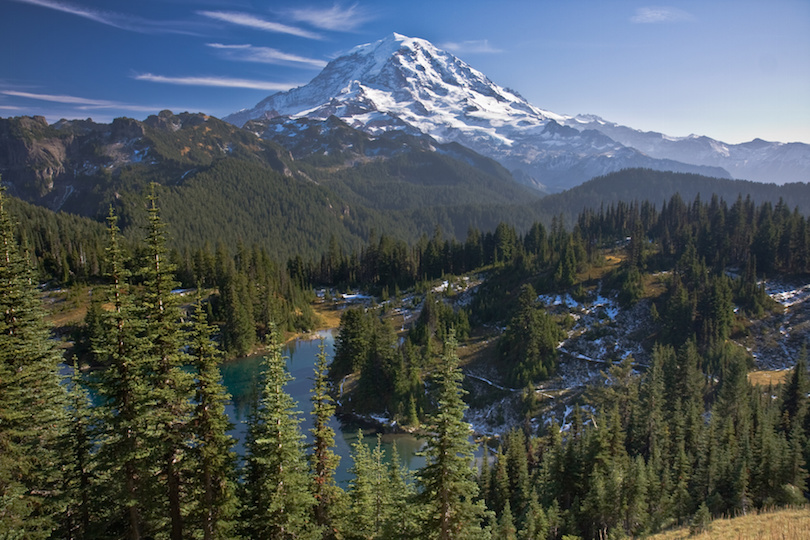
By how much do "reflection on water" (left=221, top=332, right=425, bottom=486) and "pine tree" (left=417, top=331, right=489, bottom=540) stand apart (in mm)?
27001

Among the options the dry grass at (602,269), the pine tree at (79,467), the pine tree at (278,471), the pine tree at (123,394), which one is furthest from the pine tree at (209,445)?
the dry grass at (602,269)

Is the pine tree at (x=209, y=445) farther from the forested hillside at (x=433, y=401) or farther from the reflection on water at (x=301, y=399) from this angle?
the reflection on water at (x=301, y=399)

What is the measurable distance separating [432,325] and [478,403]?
2627cm

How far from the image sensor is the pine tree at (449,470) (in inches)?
886

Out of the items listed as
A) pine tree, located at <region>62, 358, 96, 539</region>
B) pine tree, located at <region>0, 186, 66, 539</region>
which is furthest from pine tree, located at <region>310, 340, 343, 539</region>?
pine tree, located at <region>0, 186, 66, 539</region>

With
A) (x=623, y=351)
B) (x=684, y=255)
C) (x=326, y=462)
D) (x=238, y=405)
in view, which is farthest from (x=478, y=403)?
(x=684, y=255)

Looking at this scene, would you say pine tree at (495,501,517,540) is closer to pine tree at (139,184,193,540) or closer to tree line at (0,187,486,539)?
tree line at (0,187,486,539)

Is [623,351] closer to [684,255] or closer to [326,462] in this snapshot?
[684,255]

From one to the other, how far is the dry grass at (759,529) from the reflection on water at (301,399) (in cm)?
2912

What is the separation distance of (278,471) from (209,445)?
11.9 ft

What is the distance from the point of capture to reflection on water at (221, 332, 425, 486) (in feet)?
227

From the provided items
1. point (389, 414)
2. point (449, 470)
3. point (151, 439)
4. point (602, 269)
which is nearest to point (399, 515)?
point (449, 470)

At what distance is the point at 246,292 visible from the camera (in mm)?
123312

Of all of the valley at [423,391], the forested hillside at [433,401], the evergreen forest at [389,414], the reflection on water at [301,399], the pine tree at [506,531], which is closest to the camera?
the evergreen forest at [389,414]
